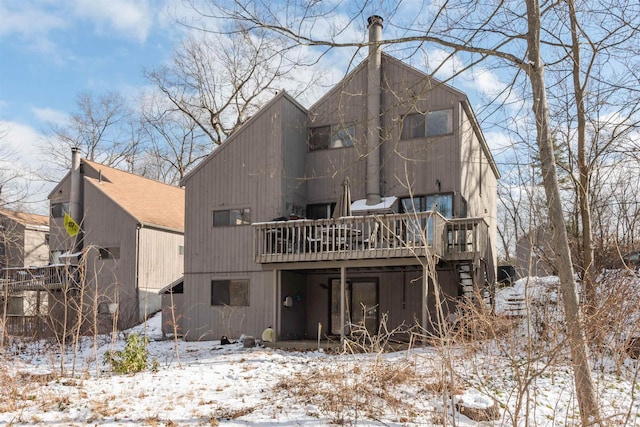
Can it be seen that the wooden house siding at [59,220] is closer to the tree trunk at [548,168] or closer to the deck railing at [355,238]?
the deck railing at [355,238]

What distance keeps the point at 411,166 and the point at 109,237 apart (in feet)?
42.1

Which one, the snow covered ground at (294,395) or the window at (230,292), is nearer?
the snow covered ground at (294,395)

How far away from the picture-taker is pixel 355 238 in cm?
1394

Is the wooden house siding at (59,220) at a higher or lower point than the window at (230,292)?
higher

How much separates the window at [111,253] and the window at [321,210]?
29.5 ft

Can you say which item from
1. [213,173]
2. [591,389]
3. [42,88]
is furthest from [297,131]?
[591,389]

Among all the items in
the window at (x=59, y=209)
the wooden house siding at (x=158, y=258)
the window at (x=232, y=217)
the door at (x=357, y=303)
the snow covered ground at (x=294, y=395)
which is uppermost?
the window at (x=59, y=209)

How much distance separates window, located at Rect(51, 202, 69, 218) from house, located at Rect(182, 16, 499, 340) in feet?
30.9

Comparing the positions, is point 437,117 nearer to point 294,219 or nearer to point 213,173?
point 294,219

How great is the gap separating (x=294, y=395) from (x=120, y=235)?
15.4 metres

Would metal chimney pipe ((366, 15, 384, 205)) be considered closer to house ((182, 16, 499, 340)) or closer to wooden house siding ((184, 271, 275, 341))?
house ((182, 16, 499, 340))

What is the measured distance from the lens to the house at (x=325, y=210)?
1452cm

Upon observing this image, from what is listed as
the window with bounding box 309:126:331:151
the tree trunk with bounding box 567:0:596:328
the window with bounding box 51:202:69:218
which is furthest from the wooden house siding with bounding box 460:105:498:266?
the window with bounding box 51:202:69:218

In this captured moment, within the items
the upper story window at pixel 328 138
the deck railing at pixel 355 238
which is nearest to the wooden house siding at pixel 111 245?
the deck railing at pixel 355 238
